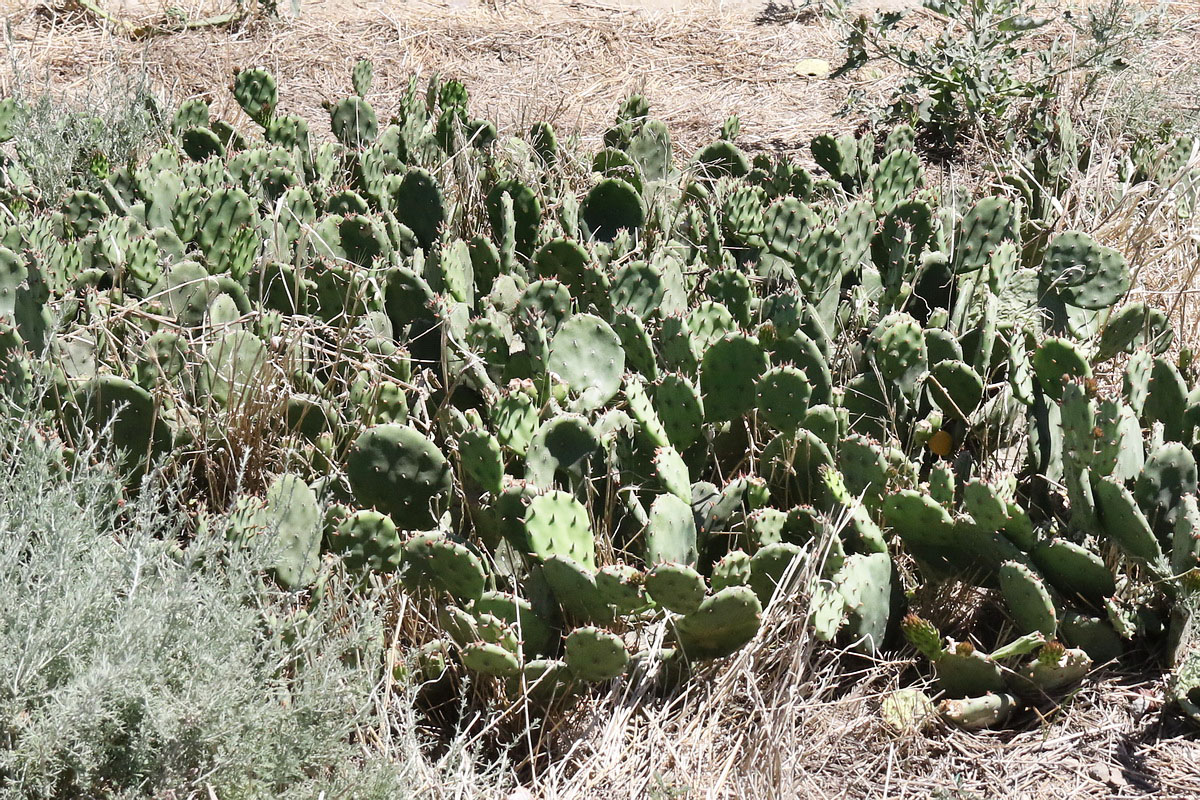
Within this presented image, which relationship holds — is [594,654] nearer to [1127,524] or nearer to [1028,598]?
[1028,598]

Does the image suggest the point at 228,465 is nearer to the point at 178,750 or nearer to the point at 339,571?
the point at 339,571

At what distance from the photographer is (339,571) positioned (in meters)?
2.30

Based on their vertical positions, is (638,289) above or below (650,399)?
above

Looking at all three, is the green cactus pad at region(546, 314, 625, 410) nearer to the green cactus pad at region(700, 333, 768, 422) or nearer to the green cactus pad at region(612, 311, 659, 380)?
the green cactus pad at region(612, 311, 659, 380)

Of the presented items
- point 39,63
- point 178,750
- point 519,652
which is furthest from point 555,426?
point 39,63

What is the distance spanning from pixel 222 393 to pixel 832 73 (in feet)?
11.3

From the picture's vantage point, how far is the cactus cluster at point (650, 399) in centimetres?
223

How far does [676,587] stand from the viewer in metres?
2.06

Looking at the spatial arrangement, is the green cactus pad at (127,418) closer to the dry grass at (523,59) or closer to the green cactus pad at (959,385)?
the green cactus pad at (959,385)

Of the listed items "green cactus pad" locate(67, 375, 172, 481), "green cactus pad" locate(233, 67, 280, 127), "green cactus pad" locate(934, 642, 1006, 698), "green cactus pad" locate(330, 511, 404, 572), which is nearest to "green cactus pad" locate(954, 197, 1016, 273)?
"green cactus pad" locate(934, 642, 1006, 698)

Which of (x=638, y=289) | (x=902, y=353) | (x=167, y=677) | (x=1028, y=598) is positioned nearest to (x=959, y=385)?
(x=902, y=353)

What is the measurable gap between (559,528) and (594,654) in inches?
10.3

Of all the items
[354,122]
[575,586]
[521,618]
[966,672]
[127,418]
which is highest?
[354,122]

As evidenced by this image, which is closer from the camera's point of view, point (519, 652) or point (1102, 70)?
point (519, 652)
